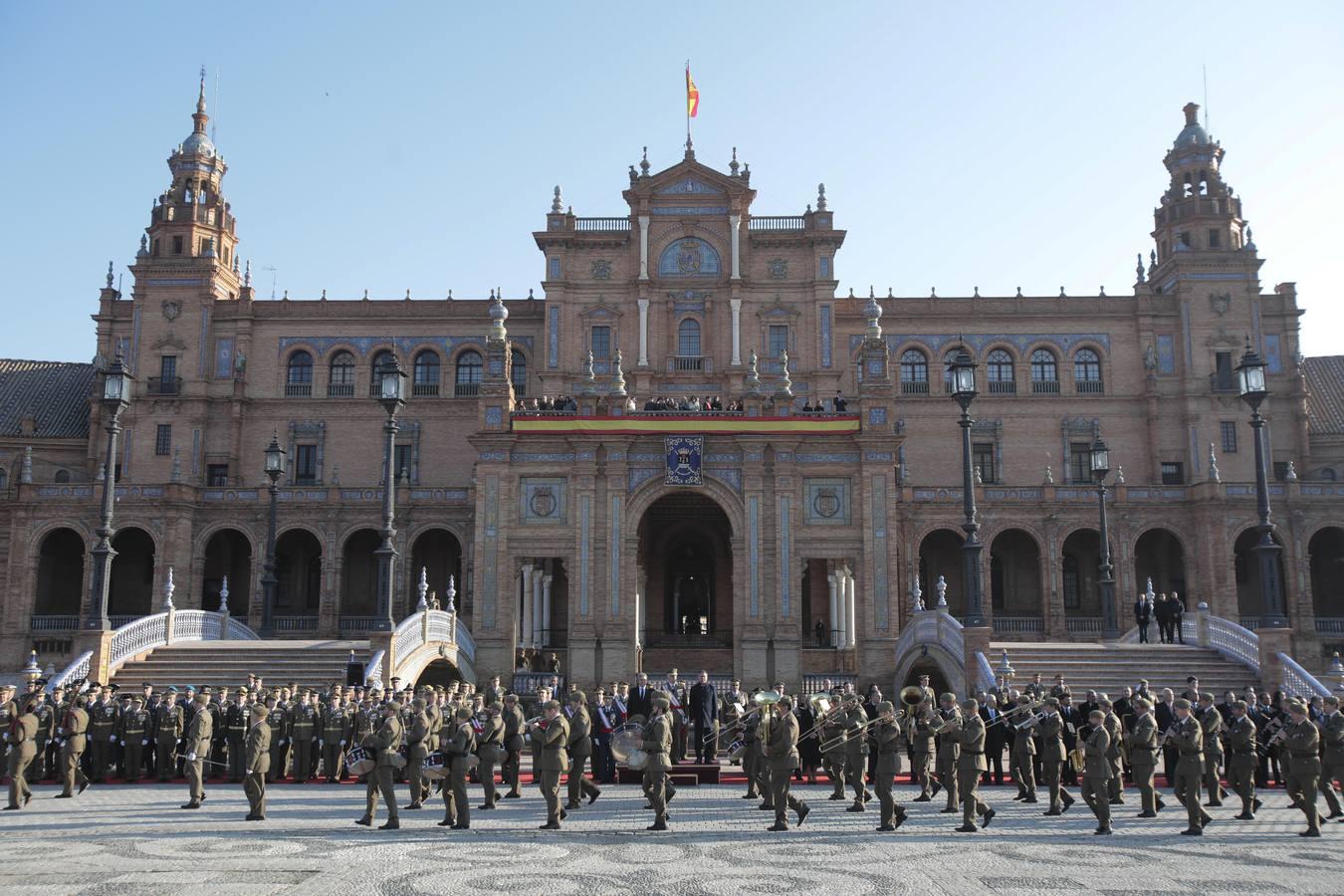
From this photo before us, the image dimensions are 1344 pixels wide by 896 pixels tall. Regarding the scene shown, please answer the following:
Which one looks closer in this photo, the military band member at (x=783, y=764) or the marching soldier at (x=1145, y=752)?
the military band member at (x=783, y=764)

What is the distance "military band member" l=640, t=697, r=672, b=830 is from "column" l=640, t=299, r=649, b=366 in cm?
3342

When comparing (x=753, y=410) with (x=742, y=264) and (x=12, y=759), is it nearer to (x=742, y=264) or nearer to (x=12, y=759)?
(x=742, y=264)

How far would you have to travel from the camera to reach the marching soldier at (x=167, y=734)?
72.5 feet

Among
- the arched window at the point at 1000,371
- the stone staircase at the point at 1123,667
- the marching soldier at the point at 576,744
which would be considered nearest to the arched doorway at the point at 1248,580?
the arched window at the point at 1000,371

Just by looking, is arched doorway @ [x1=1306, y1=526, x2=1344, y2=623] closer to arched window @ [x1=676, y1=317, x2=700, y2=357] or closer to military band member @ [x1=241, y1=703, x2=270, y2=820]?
arched window @ [x1=676, y1=317, x2=700, y2=357]

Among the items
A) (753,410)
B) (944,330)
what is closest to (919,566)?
(944,330)

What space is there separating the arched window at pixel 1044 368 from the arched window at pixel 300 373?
32.1m

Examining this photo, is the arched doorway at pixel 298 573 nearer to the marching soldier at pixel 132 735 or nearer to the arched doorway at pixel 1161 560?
the marching soldier at pixel 132 735

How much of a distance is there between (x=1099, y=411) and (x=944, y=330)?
754cm

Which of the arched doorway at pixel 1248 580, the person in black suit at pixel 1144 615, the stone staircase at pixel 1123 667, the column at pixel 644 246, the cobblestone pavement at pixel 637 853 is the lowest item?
the cobblestone pavement at pixel 637 853

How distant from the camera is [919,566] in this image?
161ft

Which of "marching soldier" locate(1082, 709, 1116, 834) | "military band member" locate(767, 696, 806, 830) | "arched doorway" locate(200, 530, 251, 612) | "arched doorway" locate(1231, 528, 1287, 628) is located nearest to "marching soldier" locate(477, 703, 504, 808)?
"military band member" locate(767, 696, 806, 830)

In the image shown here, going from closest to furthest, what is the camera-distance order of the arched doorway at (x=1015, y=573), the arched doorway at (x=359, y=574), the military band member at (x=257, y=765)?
1. the military band member at (x=257, y=765)
2. the arched doorway at (x=359, y=574)
3. the arched doorway at (x=1015, y=573)

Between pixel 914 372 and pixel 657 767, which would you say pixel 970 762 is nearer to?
pixel 657 767
